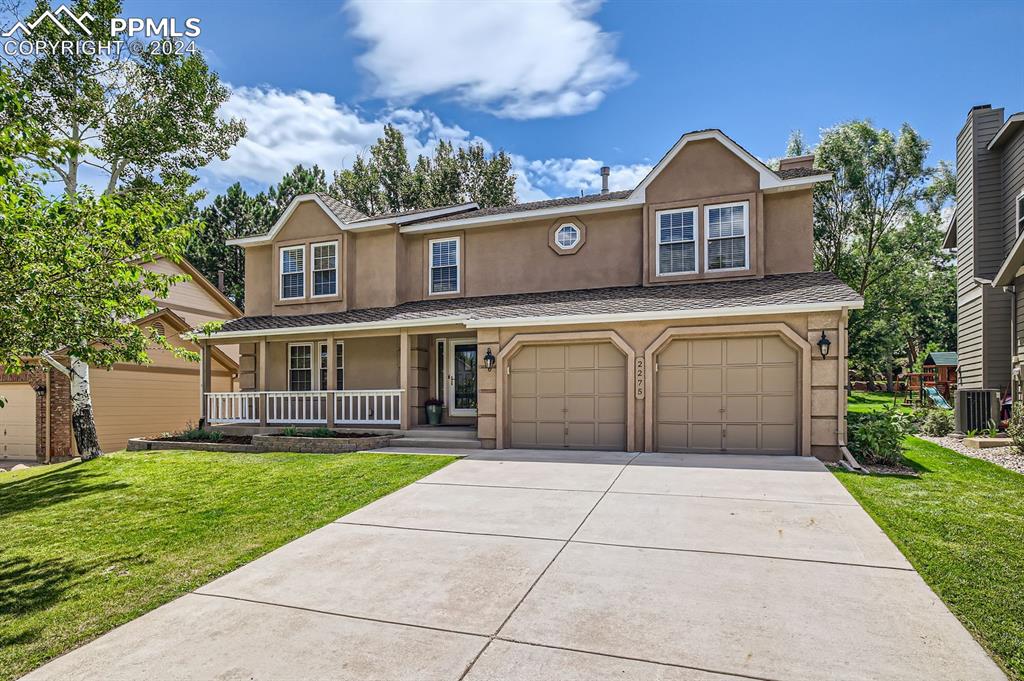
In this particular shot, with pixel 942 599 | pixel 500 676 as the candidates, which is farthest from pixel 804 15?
pixel 500 676

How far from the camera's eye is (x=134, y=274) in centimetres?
668

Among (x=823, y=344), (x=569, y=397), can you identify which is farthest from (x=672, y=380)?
(x=823, y=344)

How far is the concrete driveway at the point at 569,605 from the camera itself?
11.3ft

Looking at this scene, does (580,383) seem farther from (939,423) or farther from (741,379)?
(939,423)

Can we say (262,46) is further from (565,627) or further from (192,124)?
(565,627)

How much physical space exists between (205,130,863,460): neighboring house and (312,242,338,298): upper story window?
0.05 meters

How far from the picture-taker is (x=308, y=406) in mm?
15711

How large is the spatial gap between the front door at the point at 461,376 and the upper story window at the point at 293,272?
16.4 feet

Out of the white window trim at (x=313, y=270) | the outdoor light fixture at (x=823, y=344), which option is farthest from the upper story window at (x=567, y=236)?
the white window trim at (x=313, y=270)

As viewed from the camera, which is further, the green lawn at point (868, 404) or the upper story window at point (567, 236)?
the green lawn at point (868, 404)

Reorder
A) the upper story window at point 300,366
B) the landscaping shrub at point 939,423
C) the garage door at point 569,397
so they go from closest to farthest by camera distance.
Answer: the garage door at point 569,397
the landscaping shrub at point 939,423
the upper story window at point 300,366

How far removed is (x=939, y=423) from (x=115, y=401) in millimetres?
23898

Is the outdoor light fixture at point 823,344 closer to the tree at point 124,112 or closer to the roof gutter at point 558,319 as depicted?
the roof gutter at point 558,319

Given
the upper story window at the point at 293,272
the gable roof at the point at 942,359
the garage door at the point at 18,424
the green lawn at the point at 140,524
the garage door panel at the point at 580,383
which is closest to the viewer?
the green lawn at the point at 140,524
